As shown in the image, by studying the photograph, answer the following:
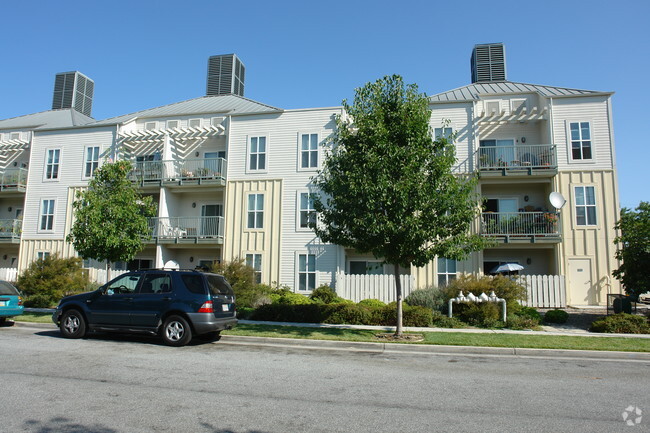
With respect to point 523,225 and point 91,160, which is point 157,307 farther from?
point 91,160

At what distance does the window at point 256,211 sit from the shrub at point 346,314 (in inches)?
396

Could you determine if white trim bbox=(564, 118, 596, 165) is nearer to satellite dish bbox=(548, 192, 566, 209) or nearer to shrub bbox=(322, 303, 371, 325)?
satellite dish bbox=(548, 192, 566, 209)

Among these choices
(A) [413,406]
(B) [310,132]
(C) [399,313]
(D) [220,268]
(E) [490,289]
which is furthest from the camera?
(B) [310,132]

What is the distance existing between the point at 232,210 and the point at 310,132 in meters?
5.99

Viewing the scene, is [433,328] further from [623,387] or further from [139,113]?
[139,113]

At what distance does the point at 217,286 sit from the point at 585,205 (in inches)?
722

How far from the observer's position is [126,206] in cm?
1659

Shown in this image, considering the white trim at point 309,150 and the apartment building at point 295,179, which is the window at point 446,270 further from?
the white trim at point 309,150

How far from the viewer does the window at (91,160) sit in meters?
26.4

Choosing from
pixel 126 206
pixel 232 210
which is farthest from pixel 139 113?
pixel 126 206

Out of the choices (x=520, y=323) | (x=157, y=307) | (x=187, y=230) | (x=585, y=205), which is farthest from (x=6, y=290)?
(x=585, y=205)

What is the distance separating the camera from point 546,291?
A: 19.0 metres

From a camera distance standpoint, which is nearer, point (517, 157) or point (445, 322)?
point (445, 322)

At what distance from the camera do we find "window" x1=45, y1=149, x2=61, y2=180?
27141 mm
